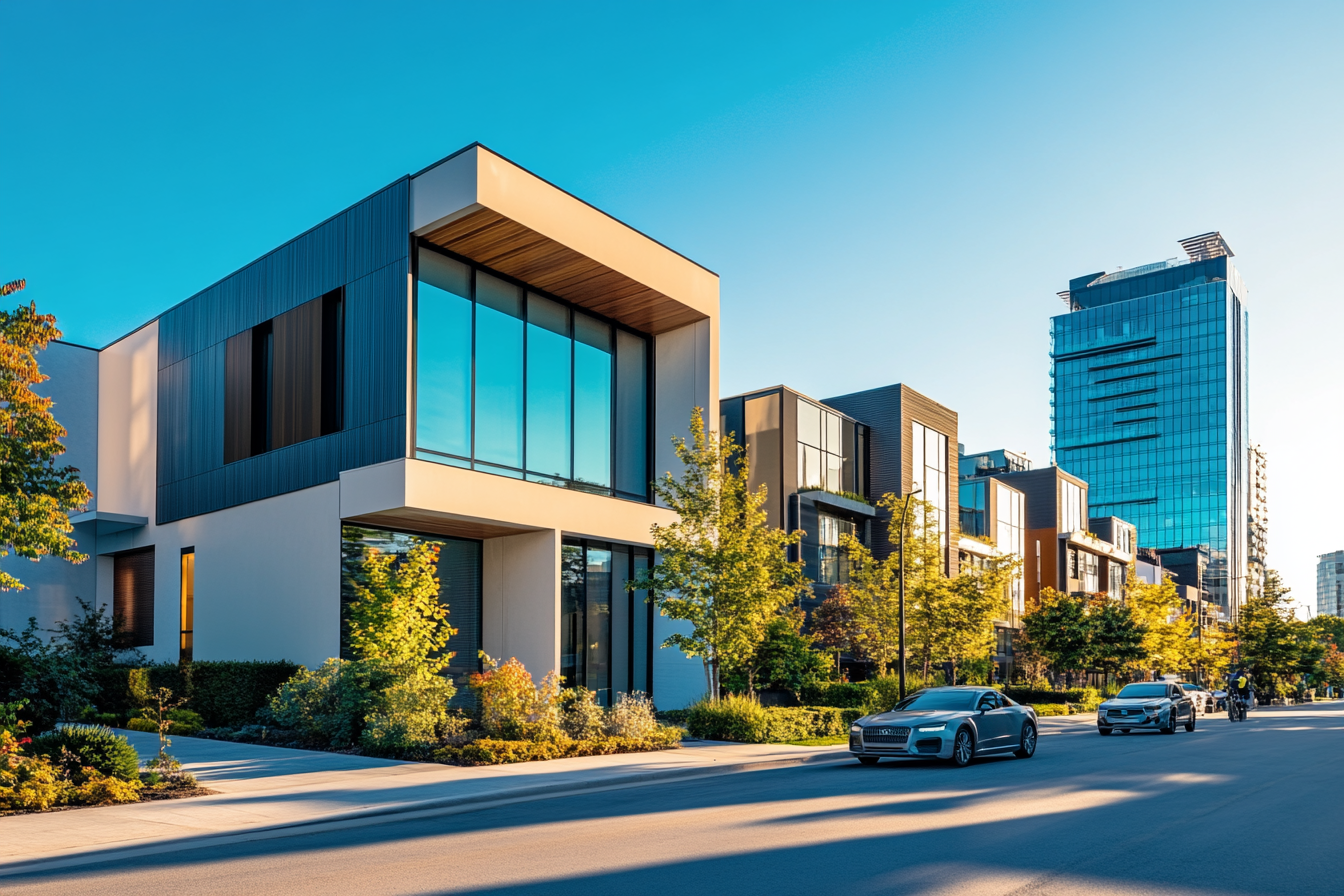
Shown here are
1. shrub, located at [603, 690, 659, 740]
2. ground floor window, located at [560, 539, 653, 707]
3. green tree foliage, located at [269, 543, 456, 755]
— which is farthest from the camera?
ground floor window, located at [560, 539, 653, 707]

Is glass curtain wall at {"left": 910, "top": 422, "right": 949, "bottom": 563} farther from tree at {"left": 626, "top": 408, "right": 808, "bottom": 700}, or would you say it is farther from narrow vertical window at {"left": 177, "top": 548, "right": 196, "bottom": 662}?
narrow vertical window at {"left": 177, "top": 548, "right": 196, "bottom": 662}

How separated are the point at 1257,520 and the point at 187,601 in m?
203

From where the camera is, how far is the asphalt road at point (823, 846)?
854 cm

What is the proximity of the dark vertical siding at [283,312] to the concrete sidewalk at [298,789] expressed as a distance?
6.69m

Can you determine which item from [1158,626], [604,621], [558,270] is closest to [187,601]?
[604,621]

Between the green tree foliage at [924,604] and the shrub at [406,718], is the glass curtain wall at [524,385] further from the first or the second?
the green tree foliage at [924,604]

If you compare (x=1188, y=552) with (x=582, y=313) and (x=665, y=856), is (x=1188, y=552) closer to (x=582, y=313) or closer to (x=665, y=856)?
(x=582, y=313)

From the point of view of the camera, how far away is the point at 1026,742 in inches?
826

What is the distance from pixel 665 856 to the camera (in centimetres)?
964

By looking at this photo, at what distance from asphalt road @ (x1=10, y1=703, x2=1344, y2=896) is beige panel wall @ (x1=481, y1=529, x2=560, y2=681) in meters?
8.88

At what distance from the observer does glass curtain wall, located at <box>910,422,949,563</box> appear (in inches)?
1990

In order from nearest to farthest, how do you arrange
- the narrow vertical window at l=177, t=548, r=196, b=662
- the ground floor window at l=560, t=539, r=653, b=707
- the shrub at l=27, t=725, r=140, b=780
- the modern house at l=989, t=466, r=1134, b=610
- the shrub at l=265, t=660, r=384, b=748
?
the shrub at l=27, t=725, r=140, b=780 < the shrub at l=265, t=660, r=384, b=748 < the ground floor window at l=560, t=539, r=653, b=707 < the narrow vertical window at l=177, t=548, r=196, b=662 < the modern house at l=989, t=466, r=1134, b=610

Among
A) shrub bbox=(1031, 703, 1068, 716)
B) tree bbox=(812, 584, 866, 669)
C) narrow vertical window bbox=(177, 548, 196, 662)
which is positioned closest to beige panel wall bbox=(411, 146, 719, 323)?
narrow vertical window bbox=(177, 548, 196, 662)

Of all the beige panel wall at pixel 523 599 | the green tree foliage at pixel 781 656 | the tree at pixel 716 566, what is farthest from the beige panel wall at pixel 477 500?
the green tree foliage at pixel 781 656
